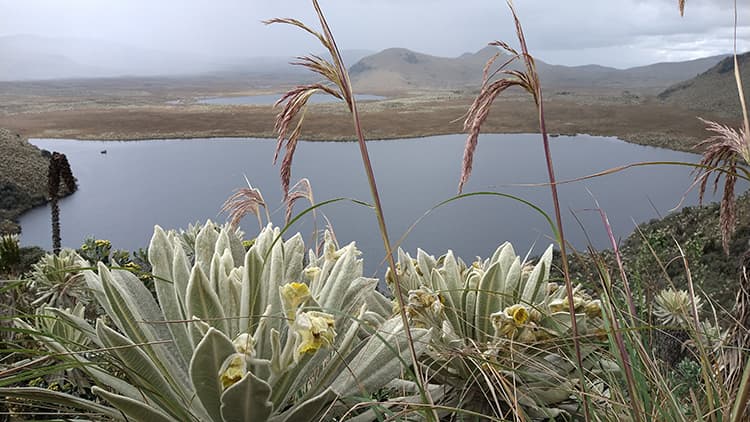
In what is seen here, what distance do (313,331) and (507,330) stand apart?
507 mm

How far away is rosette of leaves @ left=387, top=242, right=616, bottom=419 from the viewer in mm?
1161

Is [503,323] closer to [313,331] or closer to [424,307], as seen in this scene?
[424,307]

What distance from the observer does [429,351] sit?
48.2 inches

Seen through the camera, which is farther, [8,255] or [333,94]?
[8,255]

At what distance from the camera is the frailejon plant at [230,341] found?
867 millimetres

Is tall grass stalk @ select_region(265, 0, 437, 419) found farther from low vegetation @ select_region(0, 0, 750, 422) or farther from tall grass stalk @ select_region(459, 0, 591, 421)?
tall grass stalk @ select_region(459, 0, 591, 421)

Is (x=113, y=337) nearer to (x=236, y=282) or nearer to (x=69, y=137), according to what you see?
(x=236, y=282)

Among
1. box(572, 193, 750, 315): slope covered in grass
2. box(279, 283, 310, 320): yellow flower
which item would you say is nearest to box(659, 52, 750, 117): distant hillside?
box(572, 193, 750, 315): slope covered in grass

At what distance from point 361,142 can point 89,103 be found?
3513 cm

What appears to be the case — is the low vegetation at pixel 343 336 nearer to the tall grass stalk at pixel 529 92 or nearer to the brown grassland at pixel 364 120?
the tall grass stalk at pixel 529 92

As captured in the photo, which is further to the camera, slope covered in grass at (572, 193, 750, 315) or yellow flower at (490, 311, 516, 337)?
slope covered in grass at (572, 193, 750, 315)

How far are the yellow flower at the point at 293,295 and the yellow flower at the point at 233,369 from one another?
10 centimetres

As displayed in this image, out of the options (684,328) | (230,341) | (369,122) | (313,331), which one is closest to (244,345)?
(230,341)

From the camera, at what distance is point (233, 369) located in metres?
0.84
